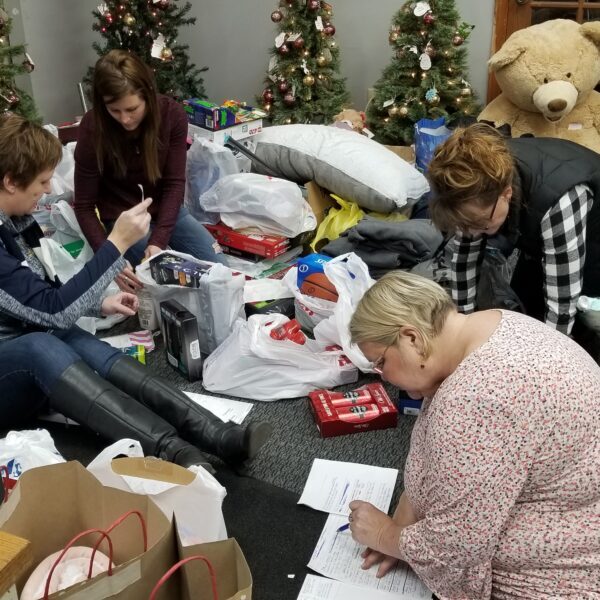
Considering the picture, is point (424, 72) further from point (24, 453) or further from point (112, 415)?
point (24, 453)

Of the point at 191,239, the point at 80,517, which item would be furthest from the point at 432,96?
the point at 80,517

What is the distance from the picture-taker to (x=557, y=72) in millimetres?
3355

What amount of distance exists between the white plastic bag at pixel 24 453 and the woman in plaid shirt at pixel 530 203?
3.57 ft

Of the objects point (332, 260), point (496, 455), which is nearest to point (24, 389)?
point (332, 260)

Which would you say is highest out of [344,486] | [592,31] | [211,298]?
[592,31]

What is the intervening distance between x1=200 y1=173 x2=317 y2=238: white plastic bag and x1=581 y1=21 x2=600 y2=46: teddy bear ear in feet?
5.22

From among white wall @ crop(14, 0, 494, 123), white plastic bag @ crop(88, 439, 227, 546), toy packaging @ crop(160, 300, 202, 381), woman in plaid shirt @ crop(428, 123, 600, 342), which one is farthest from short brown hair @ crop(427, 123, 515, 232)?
white wall @ crop(14, 0, 494, 123)

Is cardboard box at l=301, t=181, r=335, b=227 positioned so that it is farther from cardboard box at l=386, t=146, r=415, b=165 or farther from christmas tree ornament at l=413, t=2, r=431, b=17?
christmas tree ornament at l=413, t=2, r=431, b=17

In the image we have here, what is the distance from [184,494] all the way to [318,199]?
6.88 feet

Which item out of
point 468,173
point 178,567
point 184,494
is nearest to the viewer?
point 178,567

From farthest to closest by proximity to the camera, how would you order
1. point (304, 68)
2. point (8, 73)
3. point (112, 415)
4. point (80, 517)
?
point (304, 68)
point (8, 73)
point (112, 415)
point (80, 517)

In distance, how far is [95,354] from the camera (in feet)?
6.66

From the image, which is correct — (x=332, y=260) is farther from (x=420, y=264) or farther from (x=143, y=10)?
(x=143, y=10)

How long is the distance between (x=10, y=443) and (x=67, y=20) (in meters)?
3.56
